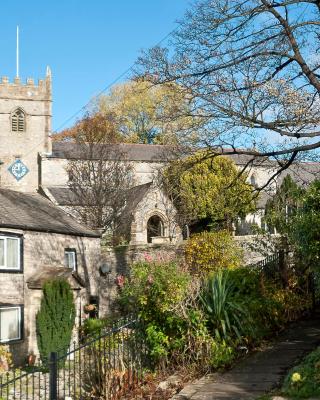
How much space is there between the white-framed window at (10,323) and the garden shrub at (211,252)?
22.1ft

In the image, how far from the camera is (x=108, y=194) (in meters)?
42.5

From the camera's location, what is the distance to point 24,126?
58250 millimetres

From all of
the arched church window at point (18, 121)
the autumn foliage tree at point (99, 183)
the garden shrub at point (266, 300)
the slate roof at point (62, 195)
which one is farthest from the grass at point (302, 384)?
the arched church window at point (18, 121)

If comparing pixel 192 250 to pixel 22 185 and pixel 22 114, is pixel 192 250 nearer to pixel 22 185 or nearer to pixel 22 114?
pixel 22 185

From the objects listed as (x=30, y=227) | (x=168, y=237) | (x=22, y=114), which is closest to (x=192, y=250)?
(x=30, y=227)

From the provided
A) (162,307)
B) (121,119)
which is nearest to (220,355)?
(162,307)

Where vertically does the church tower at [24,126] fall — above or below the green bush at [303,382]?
above

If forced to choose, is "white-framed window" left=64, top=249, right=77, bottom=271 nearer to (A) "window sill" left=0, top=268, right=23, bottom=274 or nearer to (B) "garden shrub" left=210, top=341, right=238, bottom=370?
(A) "window sill" left=0, top=268, right=23, bottom=274

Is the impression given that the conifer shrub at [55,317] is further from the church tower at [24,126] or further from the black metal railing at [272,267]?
the church tower at [24,126]

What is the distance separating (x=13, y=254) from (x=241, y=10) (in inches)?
565

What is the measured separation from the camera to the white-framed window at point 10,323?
2215 centimetres

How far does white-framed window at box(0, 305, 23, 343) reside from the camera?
2215cm

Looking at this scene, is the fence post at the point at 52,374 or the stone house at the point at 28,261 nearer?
the fence post at the point at 52,374

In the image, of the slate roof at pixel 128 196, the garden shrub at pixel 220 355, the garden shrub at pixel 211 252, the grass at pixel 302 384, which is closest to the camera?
the grass at pixel 302 384
